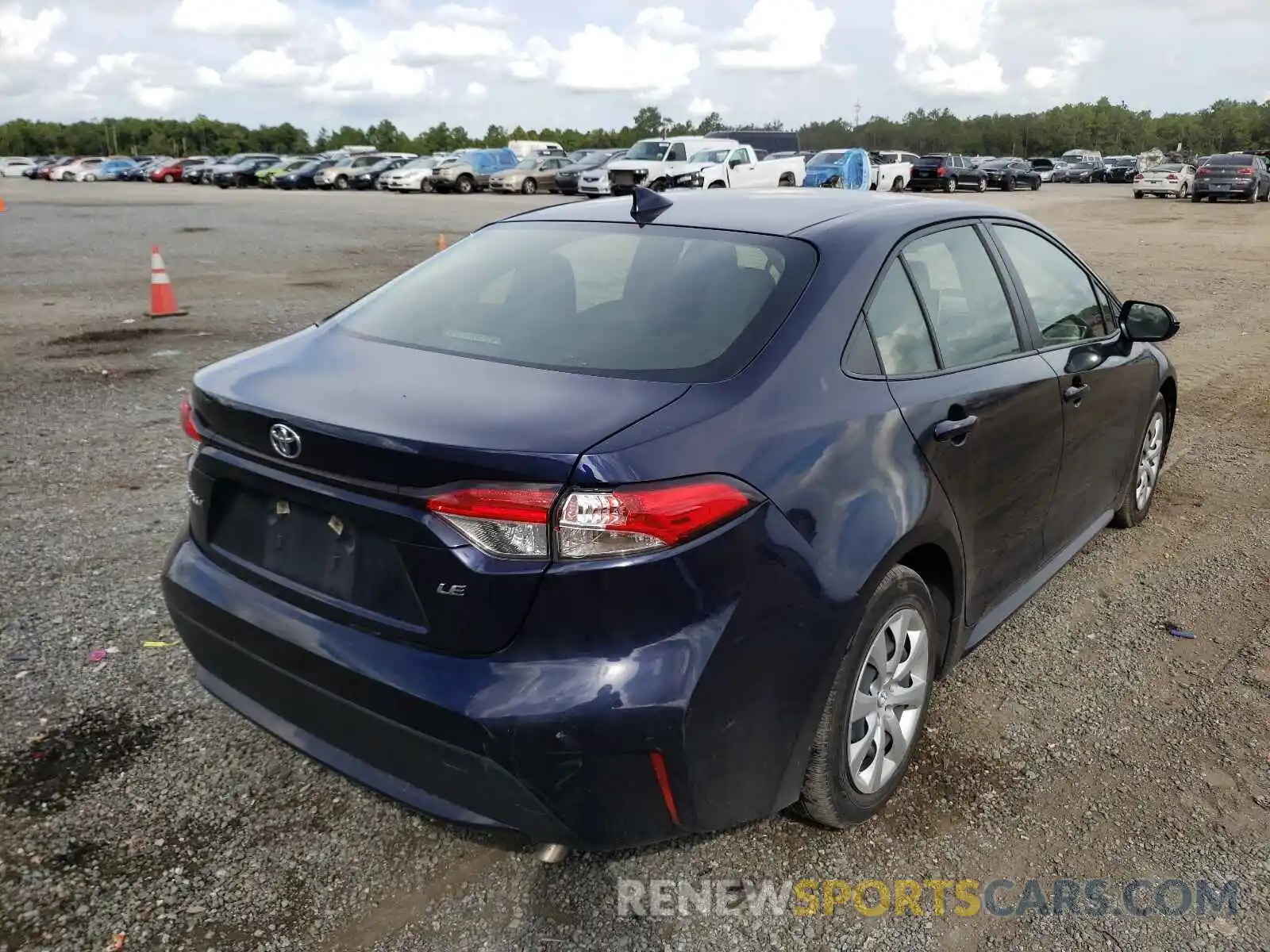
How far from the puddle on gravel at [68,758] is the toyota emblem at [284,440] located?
135 centimetres

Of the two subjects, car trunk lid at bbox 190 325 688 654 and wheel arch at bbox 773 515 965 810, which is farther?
wheel arch at bbox 773 515 965 810

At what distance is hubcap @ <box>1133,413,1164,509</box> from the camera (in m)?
5.03

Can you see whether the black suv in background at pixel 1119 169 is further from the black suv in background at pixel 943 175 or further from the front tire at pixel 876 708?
the front tire at pixel 876 708

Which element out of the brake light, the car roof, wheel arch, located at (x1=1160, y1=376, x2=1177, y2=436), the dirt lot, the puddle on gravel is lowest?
the dirt lot

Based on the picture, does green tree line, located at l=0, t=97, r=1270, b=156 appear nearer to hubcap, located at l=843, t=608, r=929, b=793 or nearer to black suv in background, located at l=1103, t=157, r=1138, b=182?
black suv in background, located at l=1103, t=157, r=1138, b=182

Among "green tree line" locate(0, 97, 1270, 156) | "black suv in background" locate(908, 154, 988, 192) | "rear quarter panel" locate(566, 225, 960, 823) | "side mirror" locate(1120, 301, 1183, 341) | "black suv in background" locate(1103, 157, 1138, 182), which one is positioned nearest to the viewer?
"rear quarter panel" locate(566, 225, 960, 823)

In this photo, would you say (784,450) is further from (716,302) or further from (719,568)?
(716,302)

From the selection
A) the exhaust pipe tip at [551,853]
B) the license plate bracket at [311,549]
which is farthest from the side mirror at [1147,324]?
the license plate bracket at [311,549]

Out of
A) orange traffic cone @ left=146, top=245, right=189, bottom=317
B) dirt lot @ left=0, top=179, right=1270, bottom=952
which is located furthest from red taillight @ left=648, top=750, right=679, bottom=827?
orange traffic cone @ left=146, top=245, right=189, bottom=317

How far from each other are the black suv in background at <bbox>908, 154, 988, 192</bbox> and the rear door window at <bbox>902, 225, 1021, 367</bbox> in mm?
39213

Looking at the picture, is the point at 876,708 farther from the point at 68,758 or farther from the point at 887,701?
the point at 68,758

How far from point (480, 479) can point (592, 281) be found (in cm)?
123

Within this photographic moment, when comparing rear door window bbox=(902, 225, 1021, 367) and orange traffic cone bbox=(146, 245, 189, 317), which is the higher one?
rear door window bbox=(902, 225, 1021, 367)

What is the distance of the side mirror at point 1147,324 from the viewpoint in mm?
4266
